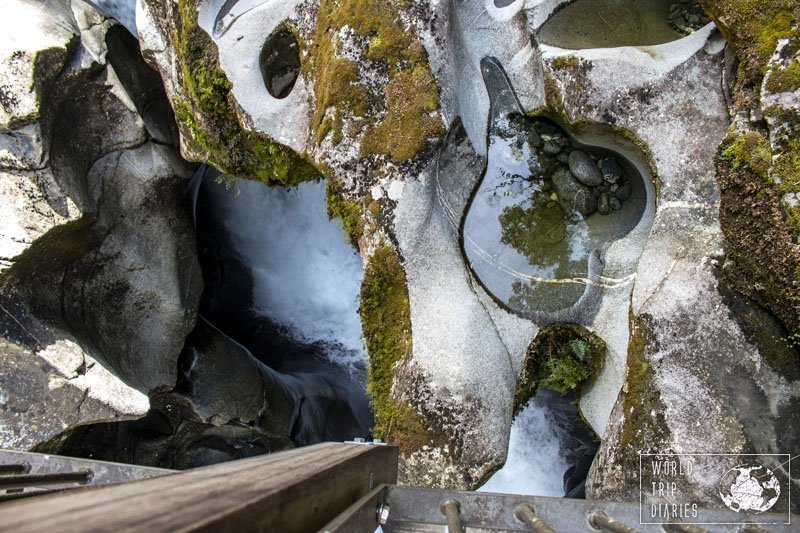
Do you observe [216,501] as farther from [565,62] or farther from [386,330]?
[565,62]

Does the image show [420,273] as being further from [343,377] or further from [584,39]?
[343,377]

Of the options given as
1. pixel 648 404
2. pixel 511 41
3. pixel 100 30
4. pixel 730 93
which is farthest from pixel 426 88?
pixel 100 30

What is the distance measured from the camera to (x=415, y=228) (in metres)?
5.41

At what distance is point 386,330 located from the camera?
5594 mm

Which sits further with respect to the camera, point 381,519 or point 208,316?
point 208,316

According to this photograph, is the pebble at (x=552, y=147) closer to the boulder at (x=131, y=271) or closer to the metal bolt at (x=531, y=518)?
the metal bolt at (x=531, y=518)

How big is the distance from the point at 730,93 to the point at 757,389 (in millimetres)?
2725

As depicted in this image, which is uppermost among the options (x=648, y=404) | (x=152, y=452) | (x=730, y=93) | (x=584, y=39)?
(x=584, y=39)

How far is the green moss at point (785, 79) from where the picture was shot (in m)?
4.19

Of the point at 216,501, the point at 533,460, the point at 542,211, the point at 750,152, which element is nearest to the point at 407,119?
the point at 542,211

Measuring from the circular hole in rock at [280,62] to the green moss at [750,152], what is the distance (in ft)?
15.0

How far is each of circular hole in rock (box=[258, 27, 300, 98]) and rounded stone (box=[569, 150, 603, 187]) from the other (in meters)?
3.39

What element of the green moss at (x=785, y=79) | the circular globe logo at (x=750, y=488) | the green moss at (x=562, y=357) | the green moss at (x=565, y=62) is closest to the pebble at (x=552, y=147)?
the green moss at (x=565, y=62)

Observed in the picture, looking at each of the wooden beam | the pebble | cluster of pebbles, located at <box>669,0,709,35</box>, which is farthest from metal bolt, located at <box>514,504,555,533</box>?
cluster of pebbles, located at <box>669,0,709,35</box>
